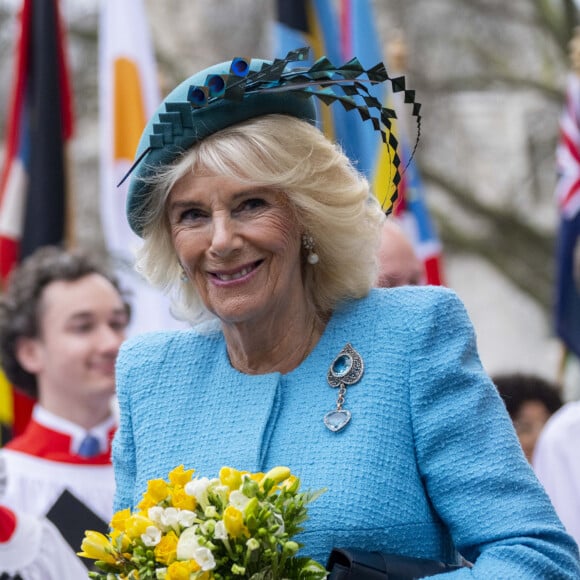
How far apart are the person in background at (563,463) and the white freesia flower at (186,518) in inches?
111

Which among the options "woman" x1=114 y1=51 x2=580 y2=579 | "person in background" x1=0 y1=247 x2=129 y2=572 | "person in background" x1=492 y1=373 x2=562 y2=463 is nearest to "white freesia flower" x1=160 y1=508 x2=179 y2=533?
"woman" x1=114 y1=51 x2=580 y2=579

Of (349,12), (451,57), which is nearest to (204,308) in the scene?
(349,12)

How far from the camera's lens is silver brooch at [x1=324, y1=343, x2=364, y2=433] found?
9.36ft

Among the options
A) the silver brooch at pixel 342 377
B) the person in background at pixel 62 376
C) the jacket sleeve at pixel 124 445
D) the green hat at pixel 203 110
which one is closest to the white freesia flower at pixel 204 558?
the silver brooch at pixel 342 377

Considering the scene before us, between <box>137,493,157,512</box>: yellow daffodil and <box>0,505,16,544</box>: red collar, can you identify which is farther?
<box>0,505,16,544</box>: red collar

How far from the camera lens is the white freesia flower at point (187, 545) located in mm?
2482

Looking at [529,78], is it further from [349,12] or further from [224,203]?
[224,203]

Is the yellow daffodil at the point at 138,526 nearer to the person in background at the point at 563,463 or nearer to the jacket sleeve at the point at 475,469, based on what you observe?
the jacket sleeve at the point at 475,469

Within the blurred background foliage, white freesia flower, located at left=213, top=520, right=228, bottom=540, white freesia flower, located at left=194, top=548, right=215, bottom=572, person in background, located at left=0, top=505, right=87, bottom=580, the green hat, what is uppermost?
the blurred background foliage

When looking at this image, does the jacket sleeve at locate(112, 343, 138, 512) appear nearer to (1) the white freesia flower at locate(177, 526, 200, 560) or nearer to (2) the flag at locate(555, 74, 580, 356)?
(1) the white freesia flower at locate(177, 526, 200, 560)

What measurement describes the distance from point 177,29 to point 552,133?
466 centimetres

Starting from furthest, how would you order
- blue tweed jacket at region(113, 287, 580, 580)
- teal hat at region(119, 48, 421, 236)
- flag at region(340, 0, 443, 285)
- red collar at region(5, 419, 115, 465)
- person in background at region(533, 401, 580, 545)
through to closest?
flag at region(340, 0, 443, 285) → red collar at region(5, 419, 115, 465) → person in background at region(533, 401, 580, 545) → teal hat at region(119, 48, 421, 236) → blue tweed jacket at region(113, 287, 580, 580)

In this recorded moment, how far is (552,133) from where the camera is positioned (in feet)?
51.1

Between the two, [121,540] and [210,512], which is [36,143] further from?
[210,512]
